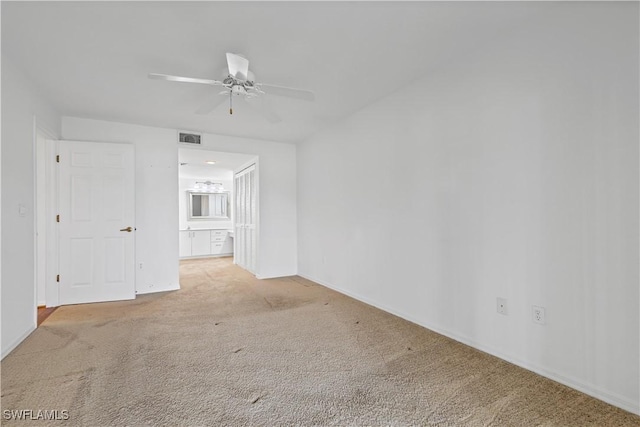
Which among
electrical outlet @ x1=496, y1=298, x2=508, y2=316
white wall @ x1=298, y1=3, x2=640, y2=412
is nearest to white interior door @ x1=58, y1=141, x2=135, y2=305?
white wall @ x1=298, y1=3, x2=640, y2=412

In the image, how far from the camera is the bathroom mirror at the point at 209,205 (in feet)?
27.1

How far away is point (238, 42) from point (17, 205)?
2.33 metres

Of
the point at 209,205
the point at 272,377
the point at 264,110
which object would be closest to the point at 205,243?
the point at 209,205

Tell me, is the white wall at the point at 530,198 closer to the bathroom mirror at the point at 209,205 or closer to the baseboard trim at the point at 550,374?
the baseboard trim at the point at 550,374

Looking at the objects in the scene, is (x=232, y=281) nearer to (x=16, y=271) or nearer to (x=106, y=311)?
(x=106, y=311)

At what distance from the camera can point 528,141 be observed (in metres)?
2.06

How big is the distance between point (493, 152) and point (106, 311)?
4.25 metres

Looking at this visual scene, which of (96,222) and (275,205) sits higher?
(275,205)

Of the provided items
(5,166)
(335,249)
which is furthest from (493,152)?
(5,166)

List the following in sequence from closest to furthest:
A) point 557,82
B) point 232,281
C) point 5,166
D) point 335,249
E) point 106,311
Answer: point 557,82, point 5,166, point 106,311, point 335,249, point 232,281

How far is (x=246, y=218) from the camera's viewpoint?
19.1ft

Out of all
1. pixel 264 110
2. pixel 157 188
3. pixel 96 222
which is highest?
pixel 264 110

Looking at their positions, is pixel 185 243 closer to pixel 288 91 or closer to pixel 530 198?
pixel 288 91

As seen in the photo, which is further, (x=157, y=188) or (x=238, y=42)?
(x=157, y=188)
